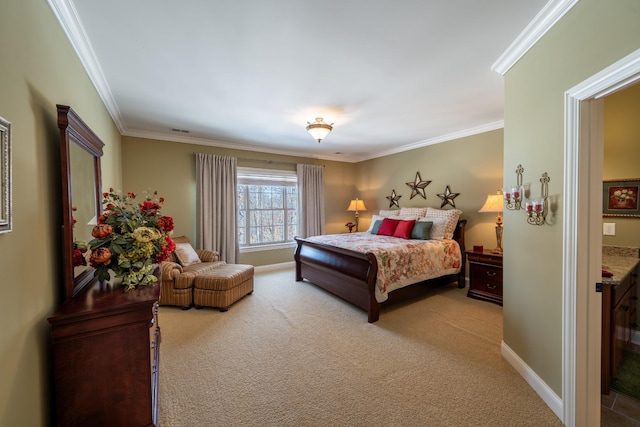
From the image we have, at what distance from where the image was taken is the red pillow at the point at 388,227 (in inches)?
175

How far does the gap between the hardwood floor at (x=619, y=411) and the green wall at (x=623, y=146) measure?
1430mm

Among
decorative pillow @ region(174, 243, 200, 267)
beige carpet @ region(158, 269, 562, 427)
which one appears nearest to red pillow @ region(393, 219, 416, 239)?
beige carpet @ region(158, 269, 562, 427)

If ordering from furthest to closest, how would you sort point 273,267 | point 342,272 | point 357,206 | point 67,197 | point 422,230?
1. point 357,206
2. point 273,267
3. point 422,230
4. point 342,272
5. point 67,197

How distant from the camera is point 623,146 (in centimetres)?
243

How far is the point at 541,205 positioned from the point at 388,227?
2.84 metres

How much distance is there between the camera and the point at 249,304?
138 inches

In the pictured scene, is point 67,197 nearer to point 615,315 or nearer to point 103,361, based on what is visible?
point 103,361

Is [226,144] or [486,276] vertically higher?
[226,144]

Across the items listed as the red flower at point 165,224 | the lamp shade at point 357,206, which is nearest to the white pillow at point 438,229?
the lamp shade at point 357,206

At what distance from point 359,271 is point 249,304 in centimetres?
158

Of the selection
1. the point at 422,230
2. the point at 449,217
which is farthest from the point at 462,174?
the point at 422,230

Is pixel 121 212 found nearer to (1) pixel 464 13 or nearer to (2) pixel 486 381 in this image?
(1) pixel 464 13

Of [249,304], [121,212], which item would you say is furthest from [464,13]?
[249,304]

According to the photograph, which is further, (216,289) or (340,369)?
(216,289)
